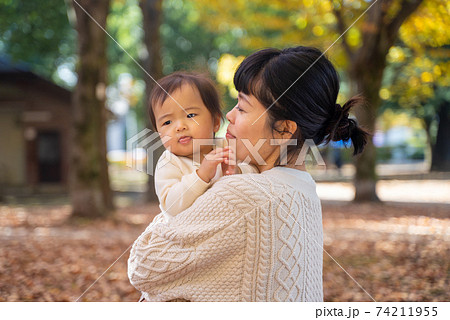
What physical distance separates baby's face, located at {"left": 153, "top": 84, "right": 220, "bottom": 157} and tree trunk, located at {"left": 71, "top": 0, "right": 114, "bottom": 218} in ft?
21.8

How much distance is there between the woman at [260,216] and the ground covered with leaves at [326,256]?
4.01 feet

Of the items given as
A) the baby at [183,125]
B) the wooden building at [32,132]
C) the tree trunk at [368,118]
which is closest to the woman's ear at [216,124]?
the baby at [183,125]

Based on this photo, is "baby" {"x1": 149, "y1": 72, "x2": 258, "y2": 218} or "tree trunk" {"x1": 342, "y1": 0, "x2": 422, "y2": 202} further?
"tree trunk" {"x1": 342, "y1": 0, "x2": 422, "y2": 202}

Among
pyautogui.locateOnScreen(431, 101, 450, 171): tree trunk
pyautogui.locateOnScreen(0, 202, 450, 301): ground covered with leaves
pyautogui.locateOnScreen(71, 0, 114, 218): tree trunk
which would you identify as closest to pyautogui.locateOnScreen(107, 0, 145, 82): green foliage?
pyautogui.locateOnScreen(431, 101, 450, 171): tree trunk

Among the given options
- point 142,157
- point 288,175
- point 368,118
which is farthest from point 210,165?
point 368,118

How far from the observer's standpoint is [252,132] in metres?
1.52

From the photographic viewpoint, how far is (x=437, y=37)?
350 inches

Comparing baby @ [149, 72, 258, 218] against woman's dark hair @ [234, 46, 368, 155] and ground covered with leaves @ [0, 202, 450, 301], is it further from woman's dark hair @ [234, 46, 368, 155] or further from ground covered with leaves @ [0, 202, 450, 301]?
ground covered with leaves @ [0, 202, 450, 301]

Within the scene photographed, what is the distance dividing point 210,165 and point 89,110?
22.9 feet

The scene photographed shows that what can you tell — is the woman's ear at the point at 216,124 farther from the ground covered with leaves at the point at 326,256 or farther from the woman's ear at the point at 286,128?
the ground covered with leaves at the point at 326,256

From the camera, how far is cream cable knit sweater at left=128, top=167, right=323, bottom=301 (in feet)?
4.55

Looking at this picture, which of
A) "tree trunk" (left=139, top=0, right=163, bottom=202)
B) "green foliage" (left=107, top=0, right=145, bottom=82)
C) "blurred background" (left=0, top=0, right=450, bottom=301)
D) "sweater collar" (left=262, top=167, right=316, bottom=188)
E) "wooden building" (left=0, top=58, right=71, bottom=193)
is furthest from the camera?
"green foliage" (left=107, top=0, right=145, bottom=82)

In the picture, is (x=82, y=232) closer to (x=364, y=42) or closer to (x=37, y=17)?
(x=364, y=42)
